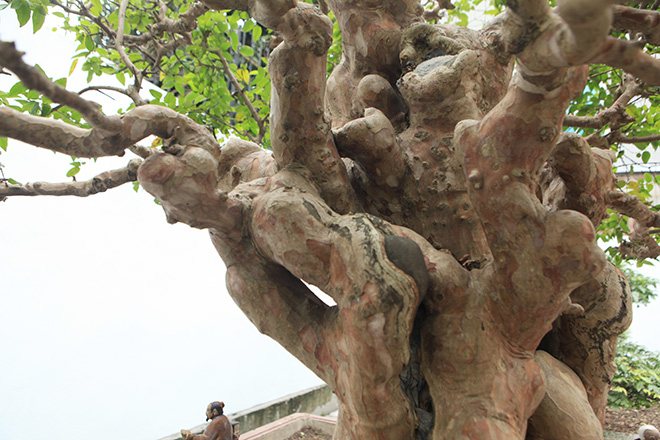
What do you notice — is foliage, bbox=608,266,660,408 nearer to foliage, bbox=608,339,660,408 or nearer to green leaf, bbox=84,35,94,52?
foliage, bbox=608,339,660,408

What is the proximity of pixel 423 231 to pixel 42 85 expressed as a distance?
41.6 inches

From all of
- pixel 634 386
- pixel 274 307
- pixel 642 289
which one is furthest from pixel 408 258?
pixel 642 289

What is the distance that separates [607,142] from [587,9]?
5.52 feet

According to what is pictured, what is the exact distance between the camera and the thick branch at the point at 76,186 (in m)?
1.26

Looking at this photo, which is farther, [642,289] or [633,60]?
[642,289]

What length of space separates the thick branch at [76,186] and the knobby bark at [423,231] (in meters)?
0.01

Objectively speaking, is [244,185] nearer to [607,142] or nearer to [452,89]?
[452,89]

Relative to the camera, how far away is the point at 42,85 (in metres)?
0.59

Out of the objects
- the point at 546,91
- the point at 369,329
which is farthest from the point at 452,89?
the point at 369,329

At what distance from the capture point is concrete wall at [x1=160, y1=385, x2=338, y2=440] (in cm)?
333

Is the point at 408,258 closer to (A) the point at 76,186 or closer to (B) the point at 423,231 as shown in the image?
(B) the point at 423,231

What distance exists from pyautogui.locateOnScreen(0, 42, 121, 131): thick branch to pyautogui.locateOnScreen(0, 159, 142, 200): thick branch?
0.56 meters

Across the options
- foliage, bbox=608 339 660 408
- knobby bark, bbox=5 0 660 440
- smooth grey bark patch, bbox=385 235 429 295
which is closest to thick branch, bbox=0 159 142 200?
knobby bark, bbox=5 0 660 440

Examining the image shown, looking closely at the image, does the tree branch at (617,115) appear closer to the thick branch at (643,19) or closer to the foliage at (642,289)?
the thick branch at (643,19)
